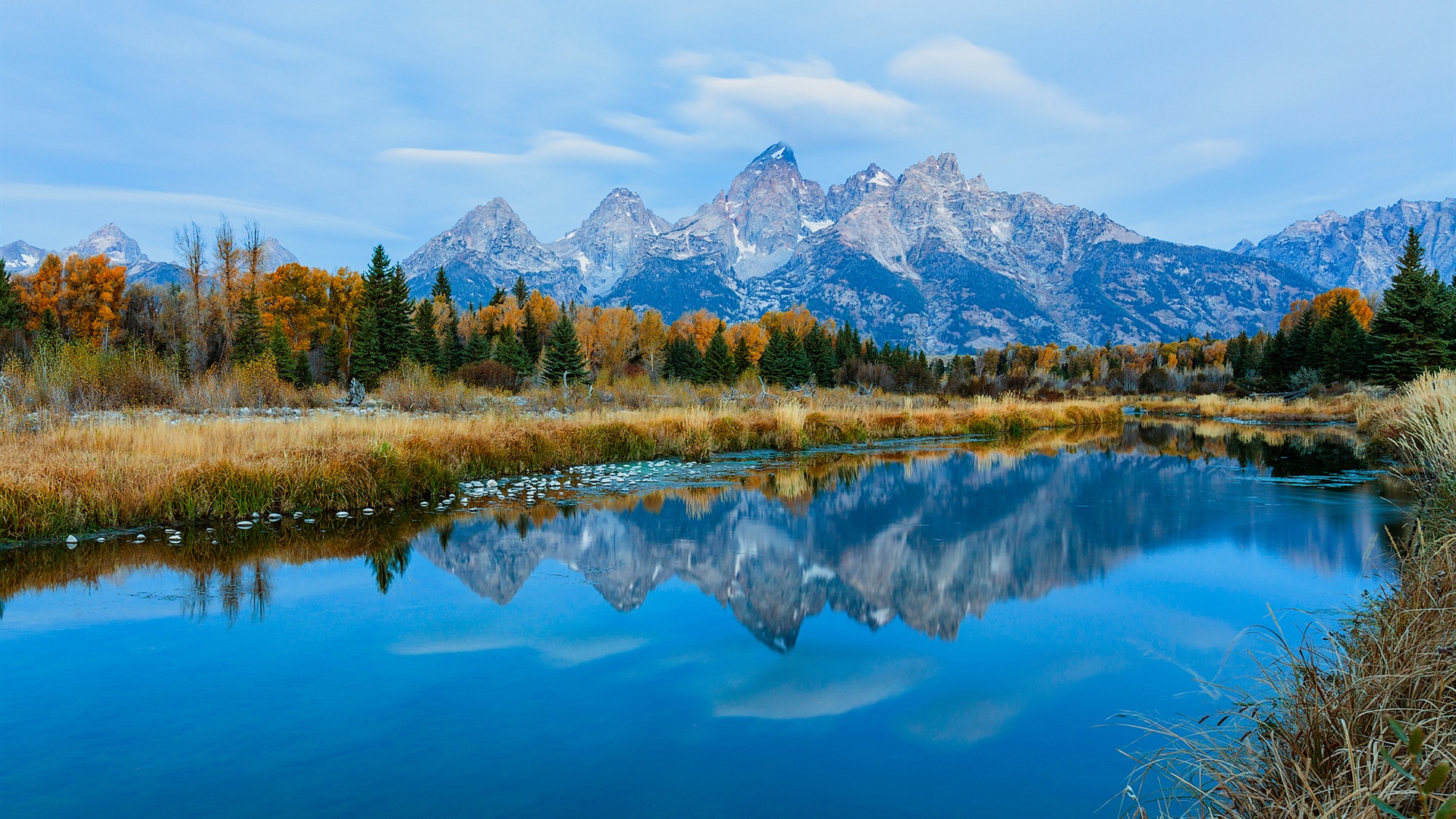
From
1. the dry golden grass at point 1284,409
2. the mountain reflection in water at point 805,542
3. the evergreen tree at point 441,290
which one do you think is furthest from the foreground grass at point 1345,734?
the evergreen tree at point 441,290

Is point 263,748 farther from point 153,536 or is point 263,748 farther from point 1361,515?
point 1361,515

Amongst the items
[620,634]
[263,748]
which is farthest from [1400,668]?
[263,748]

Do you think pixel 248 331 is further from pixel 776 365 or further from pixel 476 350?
pixel 776 365

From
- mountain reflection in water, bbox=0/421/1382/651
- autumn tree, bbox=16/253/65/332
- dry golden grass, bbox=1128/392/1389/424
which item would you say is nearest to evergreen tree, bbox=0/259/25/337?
autumn tree, bbox=16/253/65/332

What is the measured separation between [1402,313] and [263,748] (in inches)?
1992

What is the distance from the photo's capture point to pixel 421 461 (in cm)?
1362

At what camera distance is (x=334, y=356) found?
171ft

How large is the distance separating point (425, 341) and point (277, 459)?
39.0 m

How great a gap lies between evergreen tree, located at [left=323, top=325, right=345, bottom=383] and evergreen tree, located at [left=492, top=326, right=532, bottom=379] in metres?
9.81

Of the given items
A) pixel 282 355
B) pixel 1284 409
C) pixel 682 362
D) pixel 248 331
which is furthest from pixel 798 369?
pixel 248 331

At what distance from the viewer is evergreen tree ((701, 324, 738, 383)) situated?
64.6 m

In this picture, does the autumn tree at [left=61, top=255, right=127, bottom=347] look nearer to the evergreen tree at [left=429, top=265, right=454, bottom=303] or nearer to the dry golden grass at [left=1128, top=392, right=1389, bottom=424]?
the evergreen tree at [left=429, top=265, right=454, bottom=303]

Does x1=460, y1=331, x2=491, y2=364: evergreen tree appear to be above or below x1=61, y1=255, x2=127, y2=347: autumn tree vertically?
below

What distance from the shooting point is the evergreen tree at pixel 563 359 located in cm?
4816
